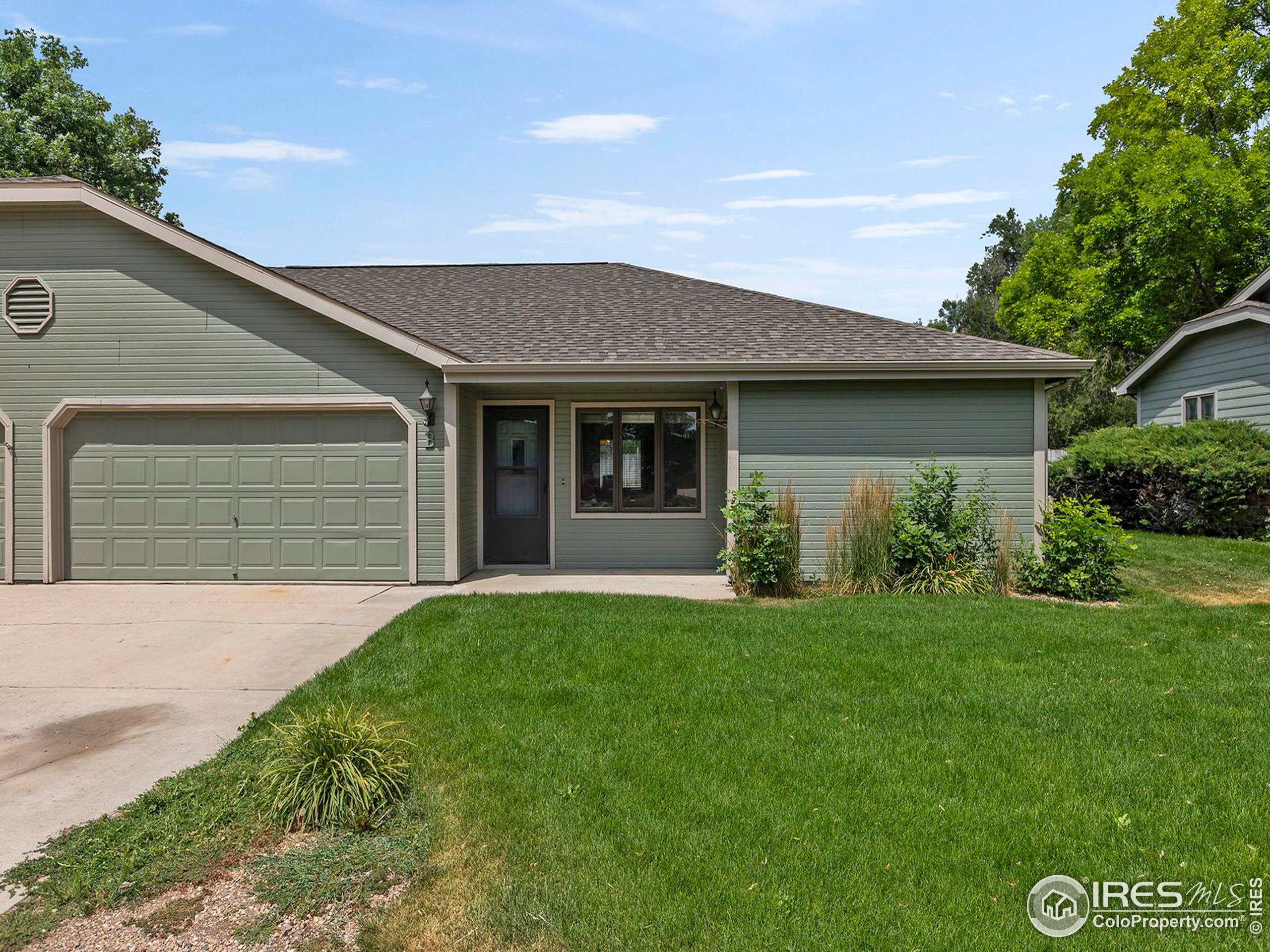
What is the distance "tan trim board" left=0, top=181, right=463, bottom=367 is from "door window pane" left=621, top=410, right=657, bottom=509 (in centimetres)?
269

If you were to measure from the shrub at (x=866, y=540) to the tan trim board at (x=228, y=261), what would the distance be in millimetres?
4952

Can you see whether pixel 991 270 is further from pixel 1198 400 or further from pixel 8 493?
pixel 8 493

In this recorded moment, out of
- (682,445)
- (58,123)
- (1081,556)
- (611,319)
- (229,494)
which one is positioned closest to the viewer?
(1081,556)

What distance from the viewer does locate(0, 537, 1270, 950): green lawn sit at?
8.81 feet

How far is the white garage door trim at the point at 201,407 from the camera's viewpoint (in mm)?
9438

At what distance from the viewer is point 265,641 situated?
6668 mm

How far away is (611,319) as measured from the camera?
445 inches

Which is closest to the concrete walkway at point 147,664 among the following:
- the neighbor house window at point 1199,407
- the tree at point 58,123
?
the neighbor house window at point 1199,407

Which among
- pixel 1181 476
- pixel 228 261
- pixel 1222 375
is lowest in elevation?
pixel 1181 476

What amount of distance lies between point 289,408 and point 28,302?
11.1ft

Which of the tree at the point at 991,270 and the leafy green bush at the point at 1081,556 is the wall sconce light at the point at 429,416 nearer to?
the leafy green bush at the point at 1081,556

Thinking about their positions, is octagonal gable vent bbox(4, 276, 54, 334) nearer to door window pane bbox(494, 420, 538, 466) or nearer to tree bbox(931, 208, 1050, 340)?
door window pane bbox(494, 420, 538, 466)

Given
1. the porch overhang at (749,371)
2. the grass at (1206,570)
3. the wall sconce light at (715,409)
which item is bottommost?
the grass at (1206,570)

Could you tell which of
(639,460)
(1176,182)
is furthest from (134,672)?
(1176,182)
